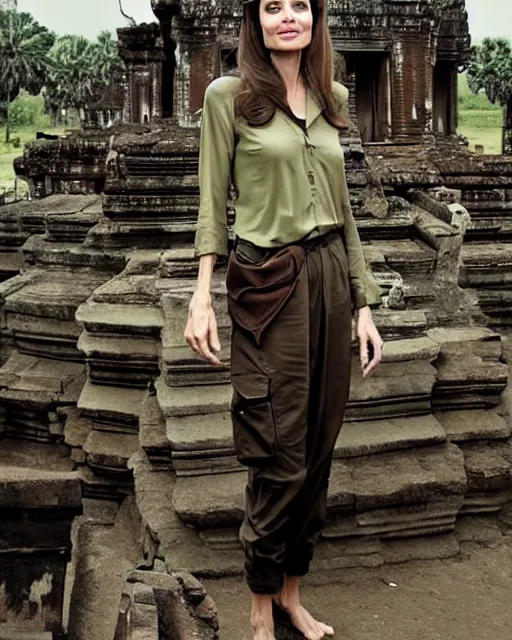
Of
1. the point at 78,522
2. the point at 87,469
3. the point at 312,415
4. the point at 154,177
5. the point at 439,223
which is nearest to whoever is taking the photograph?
the point at 312,415

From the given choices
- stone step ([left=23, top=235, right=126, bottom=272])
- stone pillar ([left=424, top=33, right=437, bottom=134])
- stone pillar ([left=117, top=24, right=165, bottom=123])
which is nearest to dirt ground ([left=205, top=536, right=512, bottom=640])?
stone step ([left=23, top=235, right=126, bottom=272])

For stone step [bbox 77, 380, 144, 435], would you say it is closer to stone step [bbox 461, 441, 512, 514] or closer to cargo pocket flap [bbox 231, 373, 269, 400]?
stone step [bbox 461, 441, 512, 514]

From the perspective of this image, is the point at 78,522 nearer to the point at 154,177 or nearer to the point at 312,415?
the point at 312,415

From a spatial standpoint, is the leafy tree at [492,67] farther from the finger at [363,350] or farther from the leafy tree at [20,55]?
the finger at [363,350]

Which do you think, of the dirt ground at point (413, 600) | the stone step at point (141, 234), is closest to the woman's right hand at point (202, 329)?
the dirt ground at point (413, 600)

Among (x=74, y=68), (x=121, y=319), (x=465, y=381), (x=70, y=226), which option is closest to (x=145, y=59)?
(x=70, y=226)

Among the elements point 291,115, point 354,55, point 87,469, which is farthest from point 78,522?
point 354,55

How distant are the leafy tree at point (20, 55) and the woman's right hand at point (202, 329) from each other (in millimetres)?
53964

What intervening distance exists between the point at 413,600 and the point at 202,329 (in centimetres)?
114

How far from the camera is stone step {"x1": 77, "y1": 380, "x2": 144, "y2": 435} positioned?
149 inches

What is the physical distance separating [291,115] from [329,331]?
0.57 metres

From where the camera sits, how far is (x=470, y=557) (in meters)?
3.09

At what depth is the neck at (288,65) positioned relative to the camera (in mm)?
2385

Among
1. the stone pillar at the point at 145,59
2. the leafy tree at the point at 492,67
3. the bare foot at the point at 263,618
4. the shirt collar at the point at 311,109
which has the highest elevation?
the leafy tree at the point at 492,67
